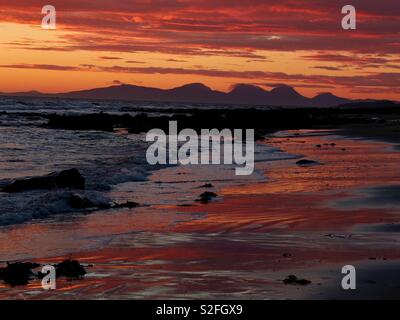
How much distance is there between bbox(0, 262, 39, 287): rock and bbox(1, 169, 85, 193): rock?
8.78m

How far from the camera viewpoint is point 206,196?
17016mm

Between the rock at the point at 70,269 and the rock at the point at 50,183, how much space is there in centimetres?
884

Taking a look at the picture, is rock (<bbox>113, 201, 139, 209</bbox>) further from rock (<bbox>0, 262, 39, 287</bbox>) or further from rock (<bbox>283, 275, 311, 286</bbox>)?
rock (<bbox>283, 275, 311, 286</bbox>)

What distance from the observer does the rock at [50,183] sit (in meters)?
18.0

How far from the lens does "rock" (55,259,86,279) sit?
9.17 meters

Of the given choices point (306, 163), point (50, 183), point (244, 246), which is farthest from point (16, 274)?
point (306, 163)

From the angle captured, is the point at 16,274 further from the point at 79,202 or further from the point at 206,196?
the point at 206,196

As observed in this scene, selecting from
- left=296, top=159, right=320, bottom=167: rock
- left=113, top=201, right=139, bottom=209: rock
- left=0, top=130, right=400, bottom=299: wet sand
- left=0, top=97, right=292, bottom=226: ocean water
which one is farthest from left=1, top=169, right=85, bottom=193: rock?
left=296, top=159, right=320, bottom=167: rock

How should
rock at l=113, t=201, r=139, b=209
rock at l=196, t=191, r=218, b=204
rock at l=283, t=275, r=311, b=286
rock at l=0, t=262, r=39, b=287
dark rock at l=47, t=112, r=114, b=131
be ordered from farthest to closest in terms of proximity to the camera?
dark rock at l=47, t=112, r=114, b=131, rock at l=196, t=191, r=218, b=204, rock at l=113, t=201, r=139, b=209, rock at l=0, t=262, r=39, b=287, rock at l=283, t=275, r=311, b=286

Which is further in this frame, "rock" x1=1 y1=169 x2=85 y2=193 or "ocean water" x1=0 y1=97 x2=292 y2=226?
"rock" x1=1 y1=169 x2=85 y2=193

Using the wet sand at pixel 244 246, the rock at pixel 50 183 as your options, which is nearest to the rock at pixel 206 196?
the wet sand at pixel 244 246
